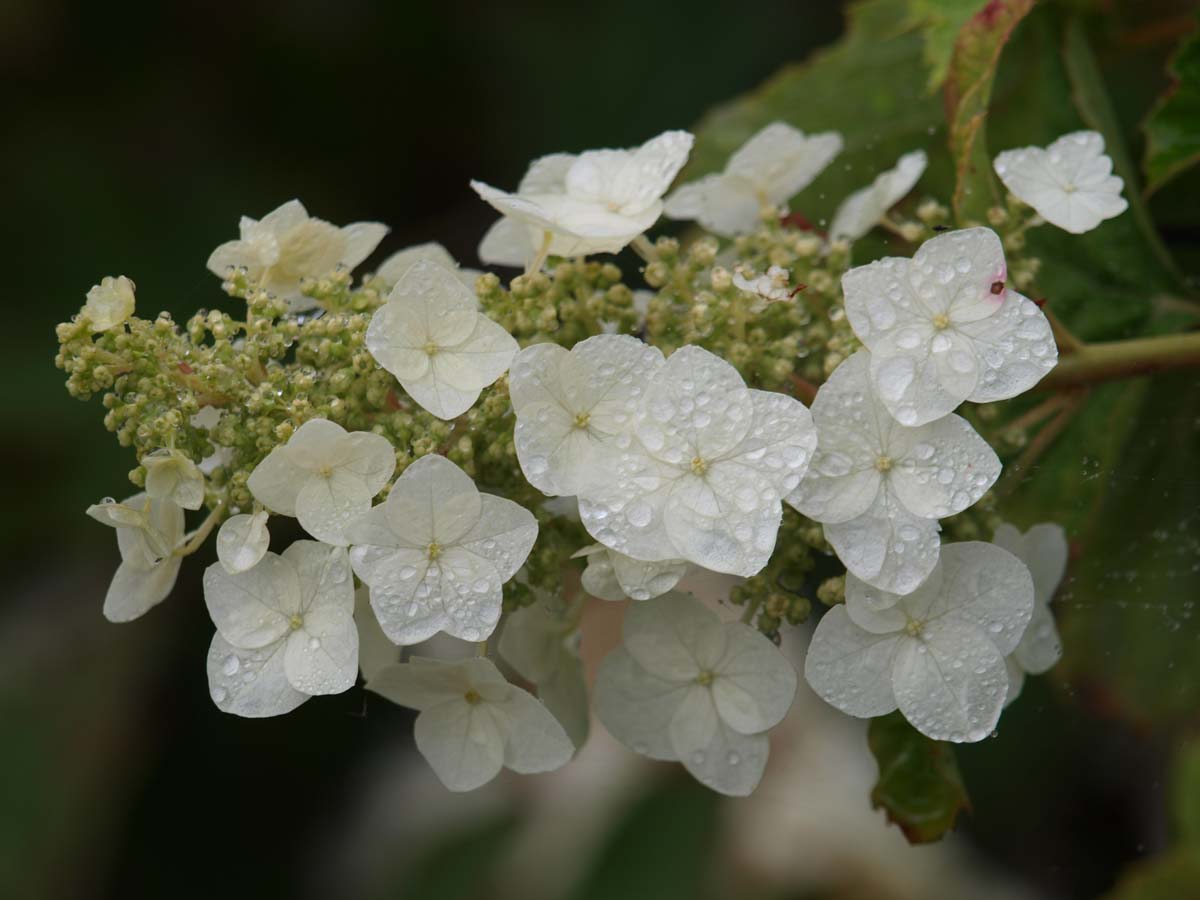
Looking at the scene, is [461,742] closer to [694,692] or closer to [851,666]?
[694,692]

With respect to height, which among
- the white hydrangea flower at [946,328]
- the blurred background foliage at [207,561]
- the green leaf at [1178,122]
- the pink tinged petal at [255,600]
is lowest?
the blurred background foliage at [207,561]

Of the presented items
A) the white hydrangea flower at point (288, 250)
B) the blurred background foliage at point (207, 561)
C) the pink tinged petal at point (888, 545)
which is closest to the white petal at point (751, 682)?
the pink tinged petal at point (888, 545)

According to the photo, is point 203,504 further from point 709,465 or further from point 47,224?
point 47,224

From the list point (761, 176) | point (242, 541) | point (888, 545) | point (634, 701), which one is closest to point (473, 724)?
point (634, 701)

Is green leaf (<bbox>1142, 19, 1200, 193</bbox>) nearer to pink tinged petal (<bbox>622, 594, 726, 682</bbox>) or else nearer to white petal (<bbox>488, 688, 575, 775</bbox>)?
pink tinged petal (<bbox>622, 594, 726, 682</bbox>)

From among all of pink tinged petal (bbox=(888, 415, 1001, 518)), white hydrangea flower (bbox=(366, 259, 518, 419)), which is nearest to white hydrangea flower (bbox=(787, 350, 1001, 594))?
pink tinged petal (bbox=(888, 415, 1001, 518))

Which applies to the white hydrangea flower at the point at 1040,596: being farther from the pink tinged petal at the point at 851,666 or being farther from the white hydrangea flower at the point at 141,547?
the white hydrangea flower at the point at 141,547

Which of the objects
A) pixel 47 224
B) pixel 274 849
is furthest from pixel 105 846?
pixel 47 224
